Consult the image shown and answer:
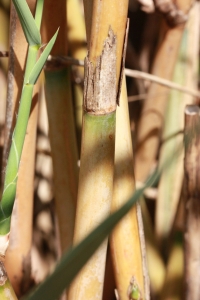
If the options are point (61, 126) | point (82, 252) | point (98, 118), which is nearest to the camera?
point (82, 252)

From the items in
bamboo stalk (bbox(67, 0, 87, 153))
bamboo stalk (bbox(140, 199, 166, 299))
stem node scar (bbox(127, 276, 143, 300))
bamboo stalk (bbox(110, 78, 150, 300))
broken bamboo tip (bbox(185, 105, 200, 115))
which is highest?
bamboo stalk (bbox(67, 0, 87, 153))

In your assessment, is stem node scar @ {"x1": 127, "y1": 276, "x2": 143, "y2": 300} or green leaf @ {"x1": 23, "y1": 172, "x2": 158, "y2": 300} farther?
stem node scar @ {"x1": 127, "y1": 276, "x2": 143, "y2": 300}

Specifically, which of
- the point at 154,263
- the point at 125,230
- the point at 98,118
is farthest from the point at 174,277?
the point at 98,118

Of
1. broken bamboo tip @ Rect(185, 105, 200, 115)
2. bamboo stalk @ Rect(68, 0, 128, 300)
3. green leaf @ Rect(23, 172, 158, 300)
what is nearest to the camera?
green leaf @ Rect(23, 172, 158, 300)

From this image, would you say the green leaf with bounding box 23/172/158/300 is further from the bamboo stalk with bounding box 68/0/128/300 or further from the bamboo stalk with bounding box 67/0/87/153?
the bamboo stalk with bounding box 67/0/87/153

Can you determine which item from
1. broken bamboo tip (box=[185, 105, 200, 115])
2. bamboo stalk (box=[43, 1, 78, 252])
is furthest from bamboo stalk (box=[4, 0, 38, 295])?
broken bamboo tip (box=[185, 105, 200, 115])

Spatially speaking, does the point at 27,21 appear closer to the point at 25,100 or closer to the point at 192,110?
the point at 25,100

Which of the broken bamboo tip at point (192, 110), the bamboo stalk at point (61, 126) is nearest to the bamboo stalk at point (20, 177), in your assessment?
the bamboo stalk at point (61, 126)
